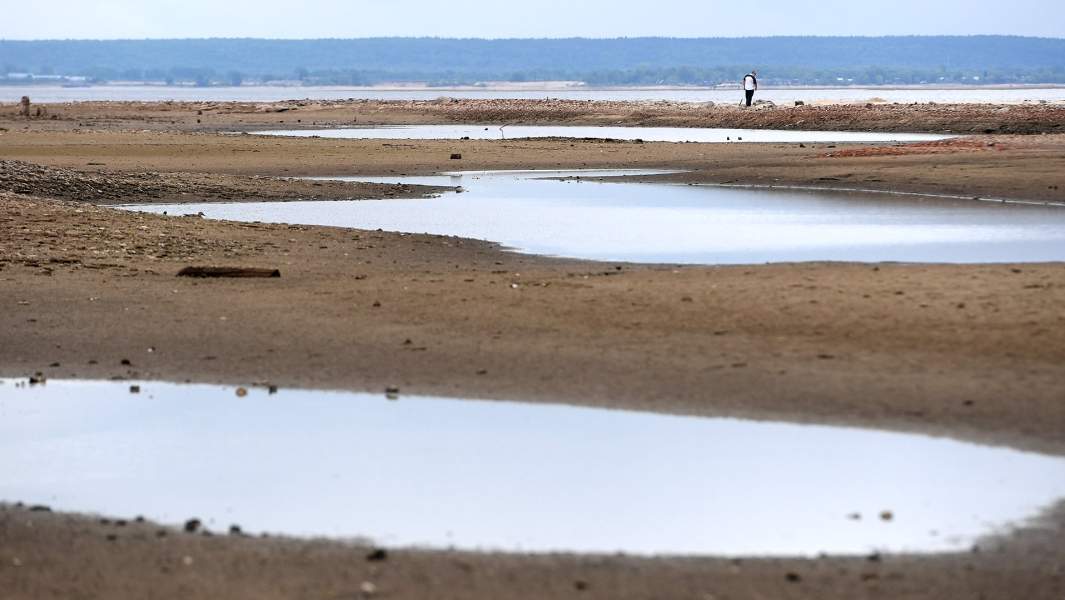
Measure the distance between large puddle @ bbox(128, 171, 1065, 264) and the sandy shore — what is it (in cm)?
183

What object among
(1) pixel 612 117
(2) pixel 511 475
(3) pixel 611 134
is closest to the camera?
(2) pixel 511 475

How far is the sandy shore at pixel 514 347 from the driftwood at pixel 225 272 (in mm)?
414

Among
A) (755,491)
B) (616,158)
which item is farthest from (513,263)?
(616,158)

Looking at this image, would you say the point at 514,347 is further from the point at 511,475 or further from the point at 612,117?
the point at 612,117

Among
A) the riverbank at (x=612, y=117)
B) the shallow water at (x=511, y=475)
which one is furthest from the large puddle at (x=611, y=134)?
the shallow water at (x=511, y=475)

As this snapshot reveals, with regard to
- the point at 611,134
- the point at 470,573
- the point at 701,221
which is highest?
the point at 470,573

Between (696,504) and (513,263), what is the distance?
10998mm

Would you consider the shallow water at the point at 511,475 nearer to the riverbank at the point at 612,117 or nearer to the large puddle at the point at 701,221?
the large puddle at the point at 701,221

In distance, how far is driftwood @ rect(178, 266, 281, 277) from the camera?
18516 millimetres

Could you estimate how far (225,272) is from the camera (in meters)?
18.5

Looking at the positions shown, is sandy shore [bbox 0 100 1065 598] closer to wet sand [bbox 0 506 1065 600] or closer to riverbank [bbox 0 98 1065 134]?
wet sand [bbox 0 506 1065 600]

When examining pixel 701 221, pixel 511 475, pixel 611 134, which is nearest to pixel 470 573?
pixel 511 475

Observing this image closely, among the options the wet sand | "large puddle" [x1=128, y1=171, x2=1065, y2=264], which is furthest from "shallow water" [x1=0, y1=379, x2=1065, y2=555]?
"large puddle" [x1=128, y1=171, x2=1065, y2=264]

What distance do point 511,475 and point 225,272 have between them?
9.05 metres
